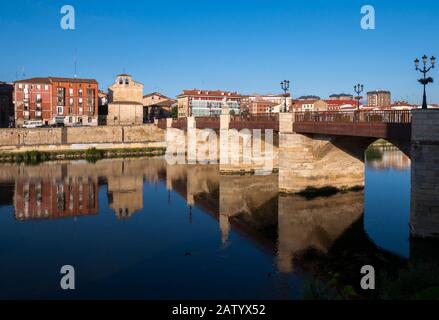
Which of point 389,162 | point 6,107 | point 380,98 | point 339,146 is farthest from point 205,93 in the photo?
point 380,98

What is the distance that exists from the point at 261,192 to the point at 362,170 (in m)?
7.18

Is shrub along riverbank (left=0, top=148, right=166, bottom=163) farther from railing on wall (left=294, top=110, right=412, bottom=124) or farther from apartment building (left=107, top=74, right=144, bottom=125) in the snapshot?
railing on wall (left=294, top=110, right=412, bottom=124)

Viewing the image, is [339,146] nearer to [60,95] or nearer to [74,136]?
[74,136]

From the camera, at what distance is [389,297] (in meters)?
11.5

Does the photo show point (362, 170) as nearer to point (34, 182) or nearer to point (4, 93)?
point (34, 182)

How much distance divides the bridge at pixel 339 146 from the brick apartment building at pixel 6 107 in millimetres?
45014

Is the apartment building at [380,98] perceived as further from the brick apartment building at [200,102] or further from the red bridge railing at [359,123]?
the red bridge railing at [359,123]

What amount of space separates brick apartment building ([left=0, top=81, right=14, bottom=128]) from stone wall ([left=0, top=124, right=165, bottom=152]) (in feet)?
68.5

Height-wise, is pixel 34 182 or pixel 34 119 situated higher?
pixel 34 119

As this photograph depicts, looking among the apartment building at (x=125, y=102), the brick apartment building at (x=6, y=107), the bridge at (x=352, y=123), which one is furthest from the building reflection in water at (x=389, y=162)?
the brick apartment building at (x=6, y=107)

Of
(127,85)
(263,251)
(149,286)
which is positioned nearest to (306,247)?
(263,251)

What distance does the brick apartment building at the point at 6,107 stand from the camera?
79.2m

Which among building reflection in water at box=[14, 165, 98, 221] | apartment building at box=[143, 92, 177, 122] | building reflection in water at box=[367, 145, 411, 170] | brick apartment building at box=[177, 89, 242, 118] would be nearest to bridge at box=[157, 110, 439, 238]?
building reflection in water at box=[367, 145, 411, 170]
